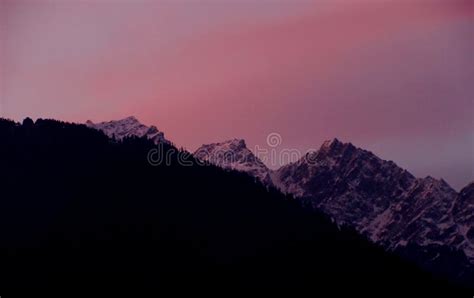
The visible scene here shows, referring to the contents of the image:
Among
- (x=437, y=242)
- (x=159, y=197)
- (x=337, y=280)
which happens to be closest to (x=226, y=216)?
(x=159, y=197)

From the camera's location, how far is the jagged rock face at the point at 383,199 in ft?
588

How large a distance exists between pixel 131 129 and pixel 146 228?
38.7 meters

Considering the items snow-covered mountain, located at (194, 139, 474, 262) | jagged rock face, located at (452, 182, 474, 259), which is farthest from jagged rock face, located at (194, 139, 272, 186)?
jagged rock face, located at (452, 182, 474, 259)

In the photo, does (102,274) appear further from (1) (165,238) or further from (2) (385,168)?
(2) (385,168)

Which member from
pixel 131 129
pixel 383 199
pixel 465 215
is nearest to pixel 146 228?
pixel 131 129

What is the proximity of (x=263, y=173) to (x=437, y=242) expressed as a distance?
125 ft

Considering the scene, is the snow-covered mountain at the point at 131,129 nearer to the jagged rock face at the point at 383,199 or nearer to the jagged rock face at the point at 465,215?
the jagged rock face at the point at 383,199

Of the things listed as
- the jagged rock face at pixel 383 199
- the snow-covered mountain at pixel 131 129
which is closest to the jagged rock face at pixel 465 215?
the jagged rock face at pixel 383 199

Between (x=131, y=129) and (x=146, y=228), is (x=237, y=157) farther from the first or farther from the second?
(x=146, y=228)

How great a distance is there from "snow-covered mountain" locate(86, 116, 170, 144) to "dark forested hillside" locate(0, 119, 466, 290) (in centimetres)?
416

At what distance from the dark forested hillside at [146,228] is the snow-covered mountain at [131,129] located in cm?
416

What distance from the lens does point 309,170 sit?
185 m

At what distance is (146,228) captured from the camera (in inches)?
3209

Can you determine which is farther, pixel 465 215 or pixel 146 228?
pixel 465 215
